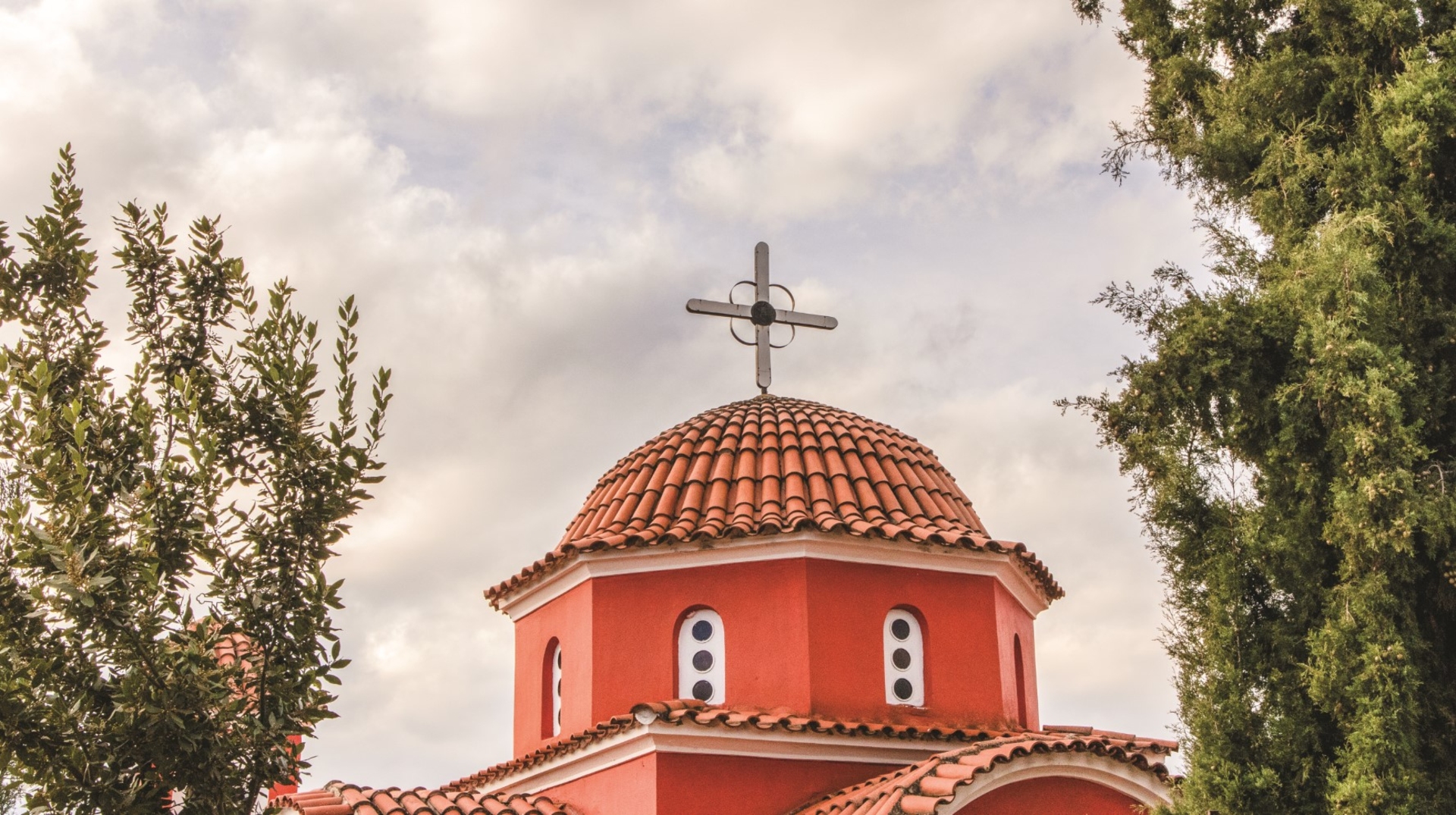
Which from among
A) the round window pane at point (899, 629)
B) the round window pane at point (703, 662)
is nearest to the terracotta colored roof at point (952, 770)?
the round window pane at point (899, 629)

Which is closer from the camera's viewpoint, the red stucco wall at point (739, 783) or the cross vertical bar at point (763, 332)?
the red stucco wall at point (739, 783)

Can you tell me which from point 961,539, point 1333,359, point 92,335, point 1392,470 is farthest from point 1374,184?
point 92,335

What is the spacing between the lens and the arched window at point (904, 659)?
1002 cm

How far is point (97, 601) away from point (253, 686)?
24.1 inches

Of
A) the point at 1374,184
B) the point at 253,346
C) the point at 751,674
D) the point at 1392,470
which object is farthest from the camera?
the point at 751,674

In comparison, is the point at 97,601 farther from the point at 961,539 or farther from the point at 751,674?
the point at 961,539

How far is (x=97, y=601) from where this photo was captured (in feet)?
13.3

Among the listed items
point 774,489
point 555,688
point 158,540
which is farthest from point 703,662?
point 158,540

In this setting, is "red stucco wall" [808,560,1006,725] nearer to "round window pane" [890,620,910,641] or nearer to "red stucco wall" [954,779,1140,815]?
"round window pane" [890,620,910,641]

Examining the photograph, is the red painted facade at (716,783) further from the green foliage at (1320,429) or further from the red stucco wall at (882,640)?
the green foliage at (1320,429)

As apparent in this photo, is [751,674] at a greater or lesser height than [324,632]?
greater

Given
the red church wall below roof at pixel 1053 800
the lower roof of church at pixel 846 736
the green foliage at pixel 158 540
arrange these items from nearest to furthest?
the green foliage at pixel 158 540
the lower roof of church at pixel 846 736
the red church wall below roof at pixel 1053 800

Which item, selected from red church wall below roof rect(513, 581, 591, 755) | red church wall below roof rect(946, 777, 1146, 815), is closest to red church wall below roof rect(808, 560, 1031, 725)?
red church wall below roof rect(946, 777, 1146, 815)

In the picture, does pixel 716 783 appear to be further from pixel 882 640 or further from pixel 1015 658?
pixel 1015 658
